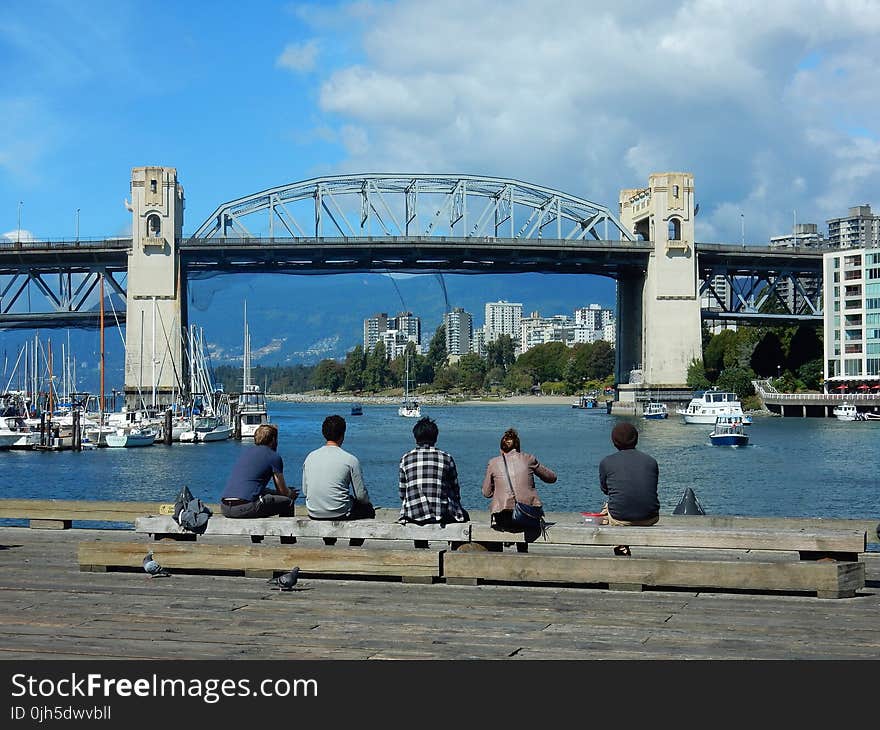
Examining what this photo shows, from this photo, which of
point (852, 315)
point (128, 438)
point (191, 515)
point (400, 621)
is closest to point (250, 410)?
point (128, 438)

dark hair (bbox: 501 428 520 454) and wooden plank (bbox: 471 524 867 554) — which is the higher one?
dark hair (bbox: 501 428 520 454)

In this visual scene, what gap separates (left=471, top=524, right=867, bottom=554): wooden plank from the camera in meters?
11.0

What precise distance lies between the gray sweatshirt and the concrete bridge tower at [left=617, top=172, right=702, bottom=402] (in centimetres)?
10319

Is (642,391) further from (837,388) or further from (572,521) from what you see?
(572,521)

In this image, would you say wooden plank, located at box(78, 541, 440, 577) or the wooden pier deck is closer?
the wooden pier deck

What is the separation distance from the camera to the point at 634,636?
28.7 feet

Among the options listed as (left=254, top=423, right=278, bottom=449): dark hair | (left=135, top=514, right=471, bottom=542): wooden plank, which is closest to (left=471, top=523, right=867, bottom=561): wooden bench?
(left=135, top=514, right=471, bottom=542): wooden plank

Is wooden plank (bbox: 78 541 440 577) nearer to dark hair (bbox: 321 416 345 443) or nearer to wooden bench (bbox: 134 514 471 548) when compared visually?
wooden bench (bbox: 134 514 471 548)

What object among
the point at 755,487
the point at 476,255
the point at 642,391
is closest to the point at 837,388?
the point at 642,391

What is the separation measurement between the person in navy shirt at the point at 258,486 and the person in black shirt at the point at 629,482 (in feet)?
10.3

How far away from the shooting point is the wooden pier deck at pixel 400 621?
8250mm

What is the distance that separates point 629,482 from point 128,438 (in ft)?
228

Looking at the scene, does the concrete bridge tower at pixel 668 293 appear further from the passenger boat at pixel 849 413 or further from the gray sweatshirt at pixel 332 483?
the gray sweatshirt at pixel 332 483

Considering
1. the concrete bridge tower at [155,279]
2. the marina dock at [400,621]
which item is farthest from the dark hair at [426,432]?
the concrete bridge tower at [155,279]
